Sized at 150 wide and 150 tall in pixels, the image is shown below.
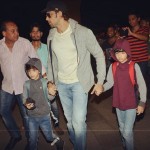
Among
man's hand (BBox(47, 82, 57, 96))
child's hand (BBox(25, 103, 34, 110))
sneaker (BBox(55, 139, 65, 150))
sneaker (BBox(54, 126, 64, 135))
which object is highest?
man's hand (BBox(47, 82, 57, 96))

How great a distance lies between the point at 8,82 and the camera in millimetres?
5637

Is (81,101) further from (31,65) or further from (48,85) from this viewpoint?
(31,65)

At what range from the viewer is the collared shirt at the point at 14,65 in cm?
555

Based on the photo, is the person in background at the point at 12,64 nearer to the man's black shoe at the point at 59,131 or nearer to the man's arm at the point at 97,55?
the man's black shoe at the point at 59,131

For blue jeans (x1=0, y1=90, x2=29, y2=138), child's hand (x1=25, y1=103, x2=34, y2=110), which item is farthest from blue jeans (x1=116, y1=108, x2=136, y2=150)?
blue jeans (x1=0, y1=90, x2=29, y2=138)

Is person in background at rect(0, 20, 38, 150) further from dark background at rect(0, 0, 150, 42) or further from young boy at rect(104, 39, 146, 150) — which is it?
dark background at rect(0, 0, 150, 42)

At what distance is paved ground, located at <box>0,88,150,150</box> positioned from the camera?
5769 millimetres

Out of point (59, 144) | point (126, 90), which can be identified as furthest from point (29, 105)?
point (126, 90)

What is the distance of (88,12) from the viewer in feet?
95.5

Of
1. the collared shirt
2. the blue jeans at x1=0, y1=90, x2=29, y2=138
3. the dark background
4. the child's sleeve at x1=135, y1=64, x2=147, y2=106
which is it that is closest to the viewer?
the child's sleeve at x1=135, y1=64, x2=147, y2=106

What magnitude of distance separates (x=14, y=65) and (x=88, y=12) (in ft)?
79.6

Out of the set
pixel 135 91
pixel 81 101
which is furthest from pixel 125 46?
pixel 81 101

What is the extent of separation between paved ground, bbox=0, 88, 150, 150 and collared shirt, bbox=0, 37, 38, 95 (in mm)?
1123

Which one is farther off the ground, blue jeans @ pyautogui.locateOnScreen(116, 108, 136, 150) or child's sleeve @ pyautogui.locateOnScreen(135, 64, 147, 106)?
child's sleeve @ pyautogui.locateOnScreen(135, 64, 147, 106)
